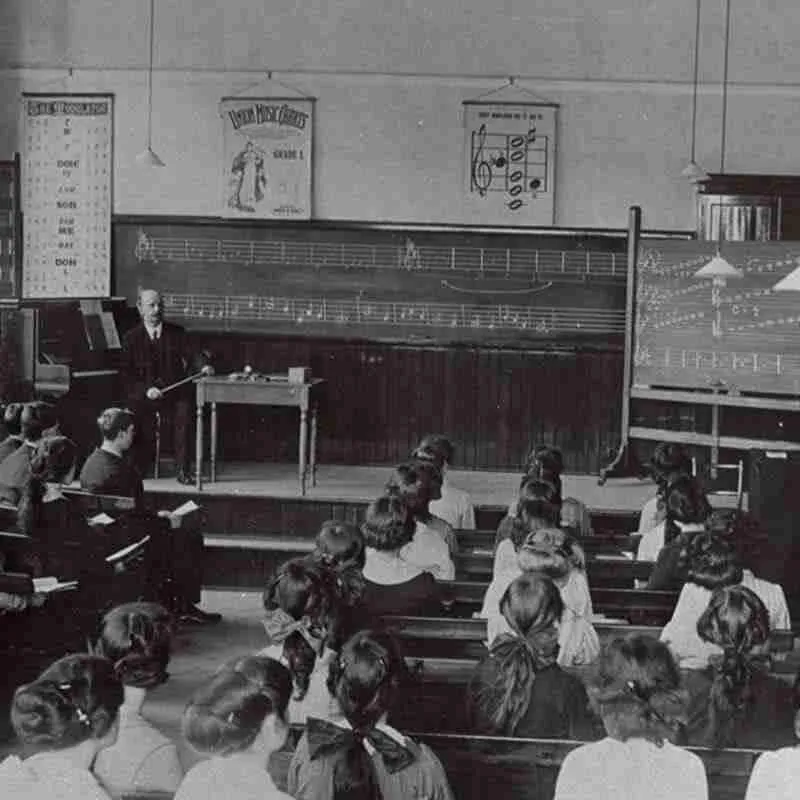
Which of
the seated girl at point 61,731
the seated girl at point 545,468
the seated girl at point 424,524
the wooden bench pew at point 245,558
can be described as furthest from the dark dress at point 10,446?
the seated girl at point 61,731

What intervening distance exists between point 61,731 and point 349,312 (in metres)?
8.66

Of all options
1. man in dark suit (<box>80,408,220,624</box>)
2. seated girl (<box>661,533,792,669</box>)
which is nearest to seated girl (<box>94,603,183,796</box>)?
seated girl (<box>661,533,792,669</box>)

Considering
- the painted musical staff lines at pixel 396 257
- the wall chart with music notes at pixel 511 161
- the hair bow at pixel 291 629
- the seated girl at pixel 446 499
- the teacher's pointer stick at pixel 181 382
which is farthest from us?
the painted musical staff lines at pixel 396 257

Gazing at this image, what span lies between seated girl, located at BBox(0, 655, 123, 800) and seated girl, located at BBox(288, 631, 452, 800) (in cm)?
47

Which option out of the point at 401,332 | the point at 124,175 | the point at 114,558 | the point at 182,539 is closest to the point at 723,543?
the point at 114,558

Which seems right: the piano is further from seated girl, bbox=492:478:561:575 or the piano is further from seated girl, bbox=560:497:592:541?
seated girl, bbox=492:478:561:575

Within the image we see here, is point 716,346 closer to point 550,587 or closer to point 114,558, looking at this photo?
point 114,558

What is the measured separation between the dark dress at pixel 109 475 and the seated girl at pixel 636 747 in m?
4.29

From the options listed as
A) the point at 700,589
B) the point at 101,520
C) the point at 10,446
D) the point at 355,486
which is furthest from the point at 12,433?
the point at 700,589

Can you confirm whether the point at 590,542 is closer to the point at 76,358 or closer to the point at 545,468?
the point at 545,468

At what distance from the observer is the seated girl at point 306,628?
13.1ft

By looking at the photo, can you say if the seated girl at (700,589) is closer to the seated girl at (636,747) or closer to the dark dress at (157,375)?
the seated girl at (636,747)

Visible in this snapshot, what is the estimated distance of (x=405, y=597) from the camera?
5.39 m

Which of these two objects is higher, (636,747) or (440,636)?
(636,747)
